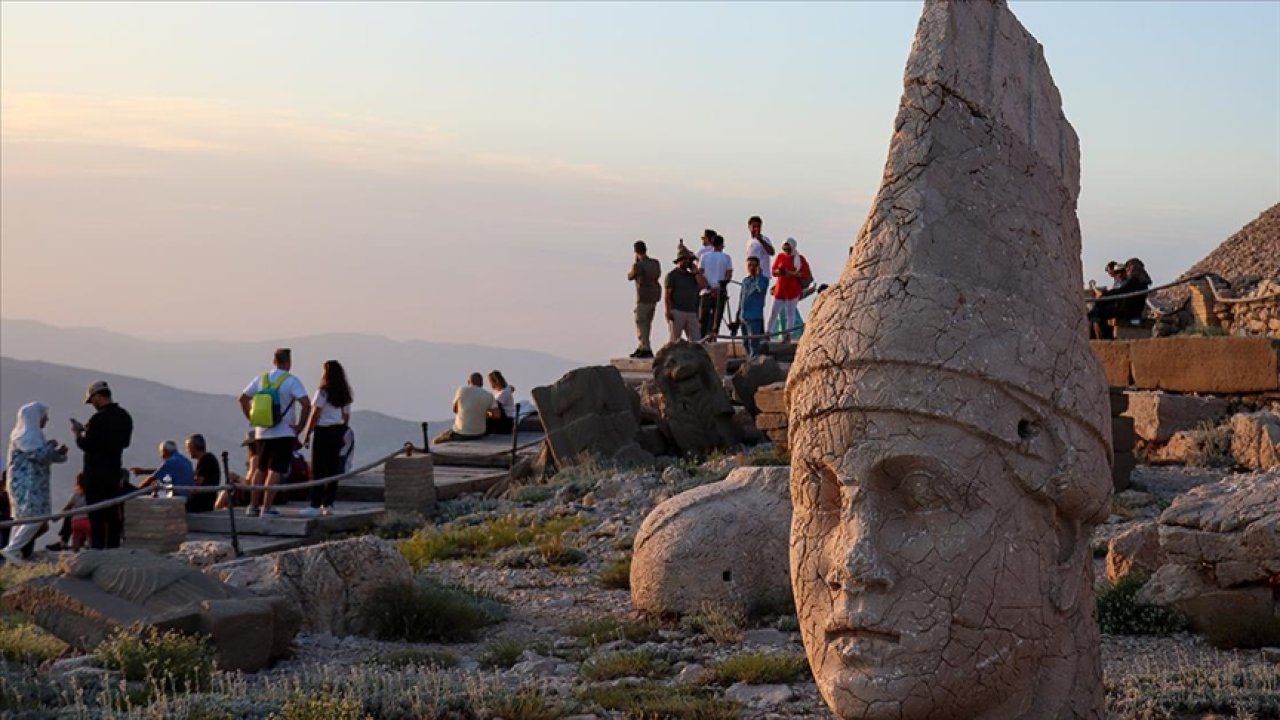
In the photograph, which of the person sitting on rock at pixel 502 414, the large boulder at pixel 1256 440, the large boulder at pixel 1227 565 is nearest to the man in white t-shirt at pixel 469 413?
the person sitting on rock at pixel 502 414

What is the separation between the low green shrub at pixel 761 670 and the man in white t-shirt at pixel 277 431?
7995 millimetres

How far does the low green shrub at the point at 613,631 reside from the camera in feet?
37.9

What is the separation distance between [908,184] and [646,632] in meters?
6.04

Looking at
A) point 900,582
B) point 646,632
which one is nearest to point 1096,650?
point 900,582

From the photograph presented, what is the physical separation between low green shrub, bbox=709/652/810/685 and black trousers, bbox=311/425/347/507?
8757 millimetres

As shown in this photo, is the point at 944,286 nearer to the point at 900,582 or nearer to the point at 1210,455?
the point at 900,582

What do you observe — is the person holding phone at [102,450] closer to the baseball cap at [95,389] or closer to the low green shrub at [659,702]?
the baseball cap at [95,389]

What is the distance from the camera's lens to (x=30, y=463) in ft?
57.2

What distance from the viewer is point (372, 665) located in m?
10.8

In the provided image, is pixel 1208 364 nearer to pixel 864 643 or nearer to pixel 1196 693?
pixel 1196 693

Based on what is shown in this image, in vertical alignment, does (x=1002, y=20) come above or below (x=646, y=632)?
above

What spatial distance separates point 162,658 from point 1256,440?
12.0 metres

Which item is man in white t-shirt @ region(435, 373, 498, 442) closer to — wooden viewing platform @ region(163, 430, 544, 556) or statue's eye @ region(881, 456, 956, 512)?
wooden viewing platform @ region(163, 430, 544, 556)

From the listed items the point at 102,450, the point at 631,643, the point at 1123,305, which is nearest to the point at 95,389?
the point at 102,450
